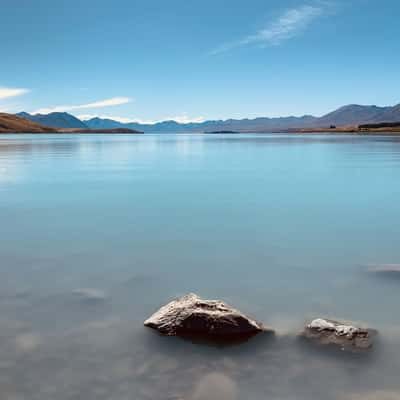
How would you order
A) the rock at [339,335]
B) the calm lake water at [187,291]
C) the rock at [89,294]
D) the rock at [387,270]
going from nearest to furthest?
1. the calm lake water at [187,291]
2. the rock at [339,335]
3. the rock at [89,294]
4. the rock at [387,270]

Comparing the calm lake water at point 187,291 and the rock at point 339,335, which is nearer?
the calm lake water at point 187,291

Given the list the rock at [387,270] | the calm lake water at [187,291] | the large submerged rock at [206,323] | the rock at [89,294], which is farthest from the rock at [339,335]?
the rock at [89,294]

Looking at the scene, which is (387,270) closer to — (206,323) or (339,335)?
(339,335)

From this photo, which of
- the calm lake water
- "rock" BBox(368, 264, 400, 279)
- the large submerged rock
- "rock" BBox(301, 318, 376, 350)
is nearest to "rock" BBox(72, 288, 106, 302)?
the calm lake water

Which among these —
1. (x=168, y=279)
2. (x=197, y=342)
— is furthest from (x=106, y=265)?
(x=197, y=342)

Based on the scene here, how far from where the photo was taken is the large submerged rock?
23.6 ft

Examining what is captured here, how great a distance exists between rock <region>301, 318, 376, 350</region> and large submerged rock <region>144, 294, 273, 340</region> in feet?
2.52

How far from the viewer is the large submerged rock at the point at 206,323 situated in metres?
7.20

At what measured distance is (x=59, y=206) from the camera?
65.0 feet

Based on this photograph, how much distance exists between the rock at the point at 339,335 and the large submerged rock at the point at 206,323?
2.52ft

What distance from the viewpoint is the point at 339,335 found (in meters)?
7.05

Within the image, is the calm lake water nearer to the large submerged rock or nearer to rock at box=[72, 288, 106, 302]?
rock at box=[72, 288, 106, 302]

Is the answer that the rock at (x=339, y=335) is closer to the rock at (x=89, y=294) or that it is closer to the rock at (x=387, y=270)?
the rock at (x=387, y=270)

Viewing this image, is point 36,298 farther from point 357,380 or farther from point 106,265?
point 357,380
